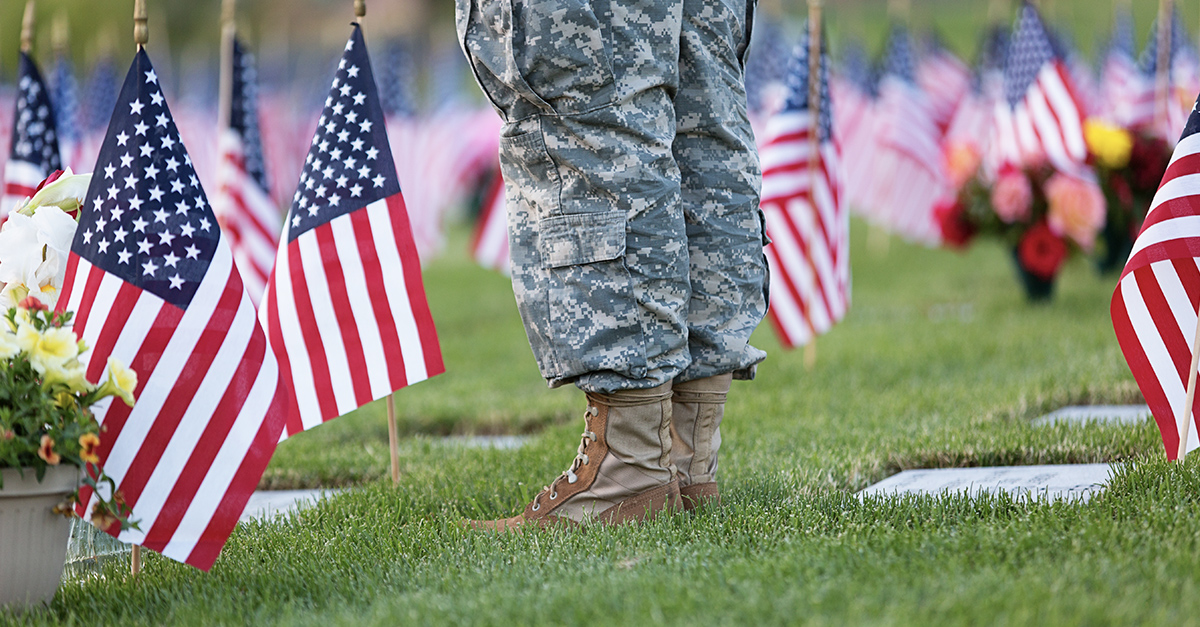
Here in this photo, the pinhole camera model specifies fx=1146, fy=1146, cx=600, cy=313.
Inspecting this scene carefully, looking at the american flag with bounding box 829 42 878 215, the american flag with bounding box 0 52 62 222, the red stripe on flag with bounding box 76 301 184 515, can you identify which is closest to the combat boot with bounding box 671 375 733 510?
the red stripe on flag with bounding box 76 301 184 515

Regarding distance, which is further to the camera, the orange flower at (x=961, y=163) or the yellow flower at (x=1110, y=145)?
the orange flower at (x=961, y=163)

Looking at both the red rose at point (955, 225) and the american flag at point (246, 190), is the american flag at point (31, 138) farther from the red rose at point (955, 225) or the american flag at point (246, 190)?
the red rose at point (955, 225)

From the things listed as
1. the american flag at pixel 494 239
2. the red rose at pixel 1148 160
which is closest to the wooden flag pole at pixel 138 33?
the american flag at pixel 494 239

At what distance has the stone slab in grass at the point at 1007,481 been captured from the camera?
2.43 metres

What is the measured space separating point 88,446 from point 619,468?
1.02 meters

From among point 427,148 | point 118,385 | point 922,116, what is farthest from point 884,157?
point 118,385

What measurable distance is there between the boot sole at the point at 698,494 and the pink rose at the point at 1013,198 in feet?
14.7

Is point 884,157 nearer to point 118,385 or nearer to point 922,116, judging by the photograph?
point 922,116

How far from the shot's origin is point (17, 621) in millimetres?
1906

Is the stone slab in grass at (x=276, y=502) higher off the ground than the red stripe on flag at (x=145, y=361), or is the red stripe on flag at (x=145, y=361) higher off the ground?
the red stripe on flag at (x=145, y=361)

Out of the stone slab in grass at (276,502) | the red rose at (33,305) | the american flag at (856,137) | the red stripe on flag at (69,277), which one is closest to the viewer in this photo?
the red rose at (33,305)

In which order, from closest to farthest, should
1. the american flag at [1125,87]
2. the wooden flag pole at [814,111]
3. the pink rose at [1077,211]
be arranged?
1. the wooden flag pole at [814,111]
2. the pink rose at [1077,211]
3. the american flag at [1125,87]

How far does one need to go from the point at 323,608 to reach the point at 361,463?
152 cm

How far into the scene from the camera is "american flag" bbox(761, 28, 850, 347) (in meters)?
4.81
